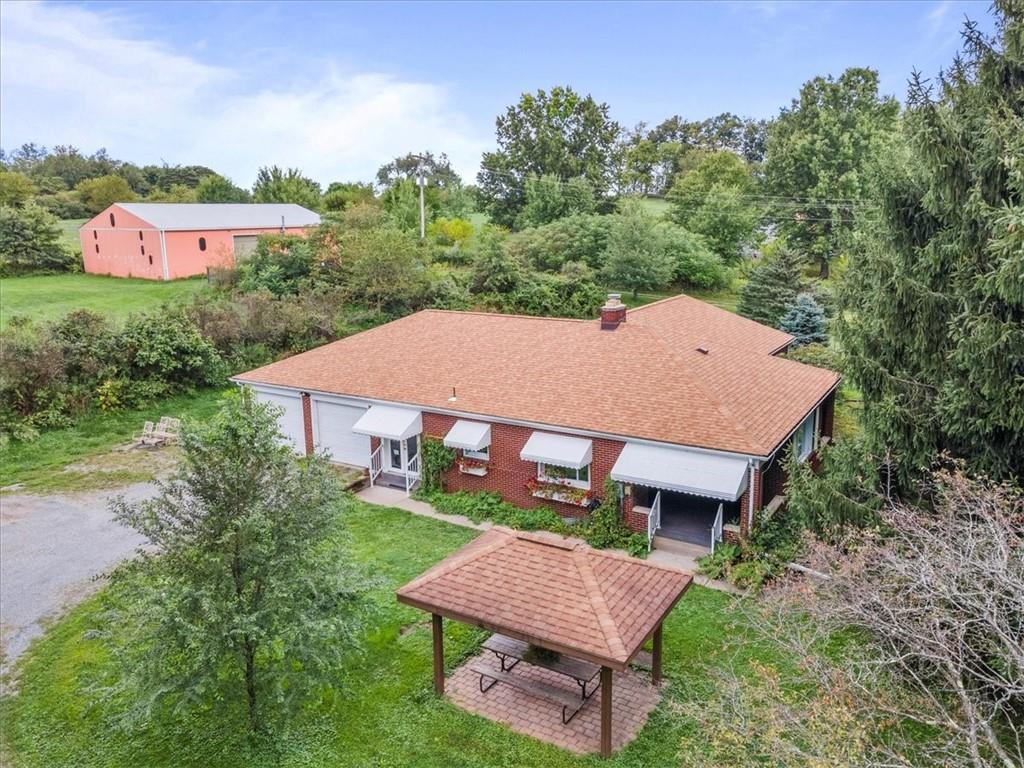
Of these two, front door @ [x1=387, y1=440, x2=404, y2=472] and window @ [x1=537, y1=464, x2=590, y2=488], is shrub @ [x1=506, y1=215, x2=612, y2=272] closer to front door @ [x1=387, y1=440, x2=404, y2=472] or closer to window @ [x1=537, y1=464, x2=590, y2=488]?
front door @ [x1=387, y1=440, x2=404, y2=472]

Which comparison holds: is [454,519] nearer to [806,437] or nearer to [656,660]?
[656,660]

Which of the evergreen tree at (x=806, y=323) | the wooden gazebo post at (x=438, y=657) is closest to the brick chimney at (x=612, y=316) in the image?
the wooden gazebo post at (x=438, y=657)

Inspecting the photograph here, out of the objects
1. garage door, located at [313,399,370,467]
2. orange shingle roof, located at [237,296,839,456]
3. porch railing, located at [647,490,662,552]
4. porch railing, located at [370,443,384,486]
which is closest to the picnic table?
porch railing, located at [647,490,662,552]

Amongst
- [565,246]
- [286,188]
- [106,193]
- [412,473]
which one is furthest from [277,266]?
[106,193]

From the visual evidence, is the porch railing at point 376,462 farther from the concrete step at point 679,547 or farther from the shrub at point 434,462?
the concrete step at point 679,547

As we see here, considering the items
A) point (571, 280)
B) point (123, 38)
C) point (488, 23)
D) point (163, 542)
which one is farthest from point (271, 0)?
point (163, 542)
